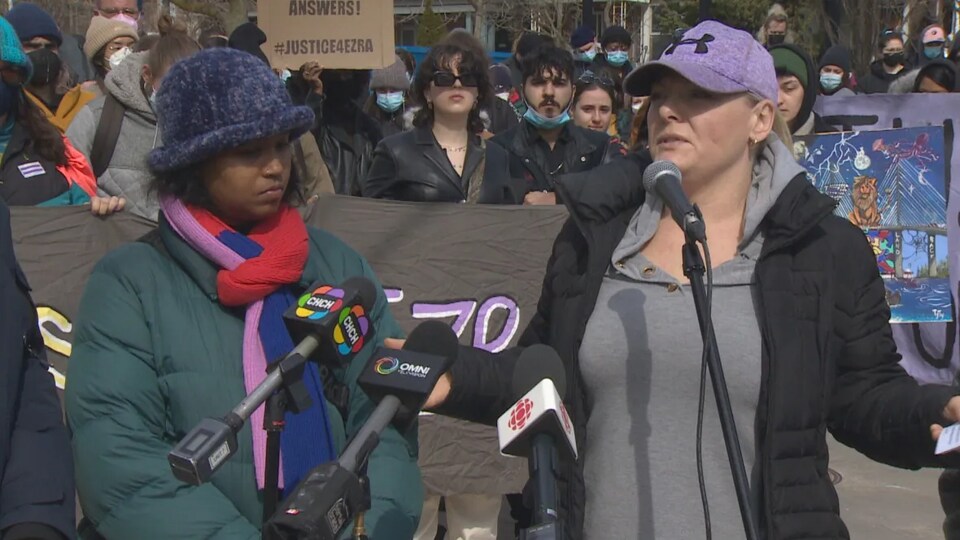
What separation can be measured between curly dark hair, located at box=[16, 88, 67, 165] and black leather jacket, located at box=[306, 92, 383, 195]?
90.7 inches

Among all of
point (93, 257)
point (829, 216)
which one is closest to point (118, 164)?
point (93, 257)

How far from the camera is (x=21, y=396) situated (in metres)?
2.73

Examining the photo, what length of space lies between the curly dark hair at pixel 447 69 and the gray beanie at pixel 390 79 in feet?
10.6

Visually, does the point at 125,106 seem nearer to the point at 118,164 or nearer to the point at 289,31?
the point at 118,164

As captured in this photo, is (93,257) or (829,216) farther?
(93,257)

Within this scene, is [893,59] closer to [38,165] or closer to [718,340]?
[38,165]

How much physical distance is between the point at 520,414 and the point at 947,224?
6434 millimetres

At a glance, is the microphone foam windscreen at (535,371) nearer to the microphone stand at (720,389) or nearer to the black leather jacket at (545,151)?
the microphone stand at (720,389)

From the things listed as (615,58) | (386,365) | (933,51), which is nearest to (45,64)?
(615,58)

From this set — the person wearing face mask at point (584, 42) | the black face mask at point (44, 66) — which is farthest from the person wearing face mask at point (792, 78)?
the person wearing face mask at point (584, 42)

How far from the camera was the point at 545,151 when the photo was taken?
6.86 metres

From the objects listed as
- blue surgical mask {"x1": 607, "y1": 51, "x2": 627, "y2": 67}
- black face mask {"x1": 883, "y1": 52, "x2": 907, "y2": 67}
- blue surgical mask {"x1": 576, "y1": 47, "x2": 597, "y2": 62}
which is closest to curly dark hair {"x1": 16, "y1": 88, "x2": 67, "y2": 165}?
blue surgical mask {"x1": 576, "y1": 47, "x2": 597, "y2": 62}

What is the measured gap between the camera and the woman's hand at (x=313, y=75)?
7.23 meters

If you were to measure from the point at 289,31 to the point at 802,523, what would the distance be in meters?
5.32
